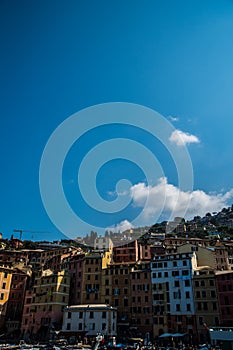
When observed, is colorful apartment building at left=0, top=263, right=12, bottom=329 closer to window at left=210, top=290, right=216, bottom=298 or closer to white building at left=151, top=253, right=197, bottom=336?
white building at left=151, top=253, right=197, bottom=336

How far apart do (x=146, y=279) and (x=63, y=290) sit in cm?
1677

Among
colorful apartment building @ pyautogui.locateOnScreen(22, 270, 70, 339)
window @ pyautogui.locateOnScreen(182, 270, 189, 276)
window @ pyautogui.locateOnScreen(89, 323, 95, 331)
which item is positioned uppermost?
window @ pyautogui.locateOnScreen(182, 270, 189, 276)

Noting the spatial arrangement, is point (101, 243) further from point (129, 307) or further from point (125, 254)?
point (129, 307)

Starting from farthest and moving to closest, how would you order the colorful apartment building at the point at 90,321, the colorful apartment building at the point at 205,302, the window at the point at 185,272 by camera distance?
the window at the point at 185,272
the colorful apartment building at the point at 90,321
the colorful apartment building at the point at 205,302

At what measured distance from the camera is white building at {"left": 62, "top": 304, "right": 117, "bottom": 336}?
5288 centimetres

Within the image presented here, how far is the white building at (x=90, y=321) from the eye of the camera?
52875 millimetres

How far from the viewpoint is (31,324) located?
59.1 m

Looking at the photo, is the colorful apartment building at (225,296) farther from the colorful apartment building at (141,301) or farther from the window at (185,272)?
the colorful apartment building at (141,301)

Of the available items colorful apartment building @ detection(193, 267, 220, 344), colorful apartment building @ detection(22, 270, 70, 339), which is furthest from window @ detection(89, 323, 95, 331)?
colorful apartment building @ detection(193, 267, 220, 344)

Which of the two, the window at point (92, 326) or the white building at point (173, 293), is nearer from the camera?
the white building at point (173, 293)

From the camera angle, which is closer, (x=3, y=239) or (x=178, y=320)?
(x=178, y=320)

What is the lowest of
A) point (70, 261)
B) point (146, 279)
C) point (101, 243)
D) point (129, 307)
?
point (129, 307)

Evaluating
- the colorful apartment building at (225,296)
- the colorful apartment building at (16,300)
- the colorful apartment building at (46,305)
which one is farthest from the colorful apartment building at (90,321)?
the colorful apartment building at (225,296)

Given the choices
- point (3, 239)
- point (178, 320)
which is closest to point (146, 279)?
point (178, 320)
